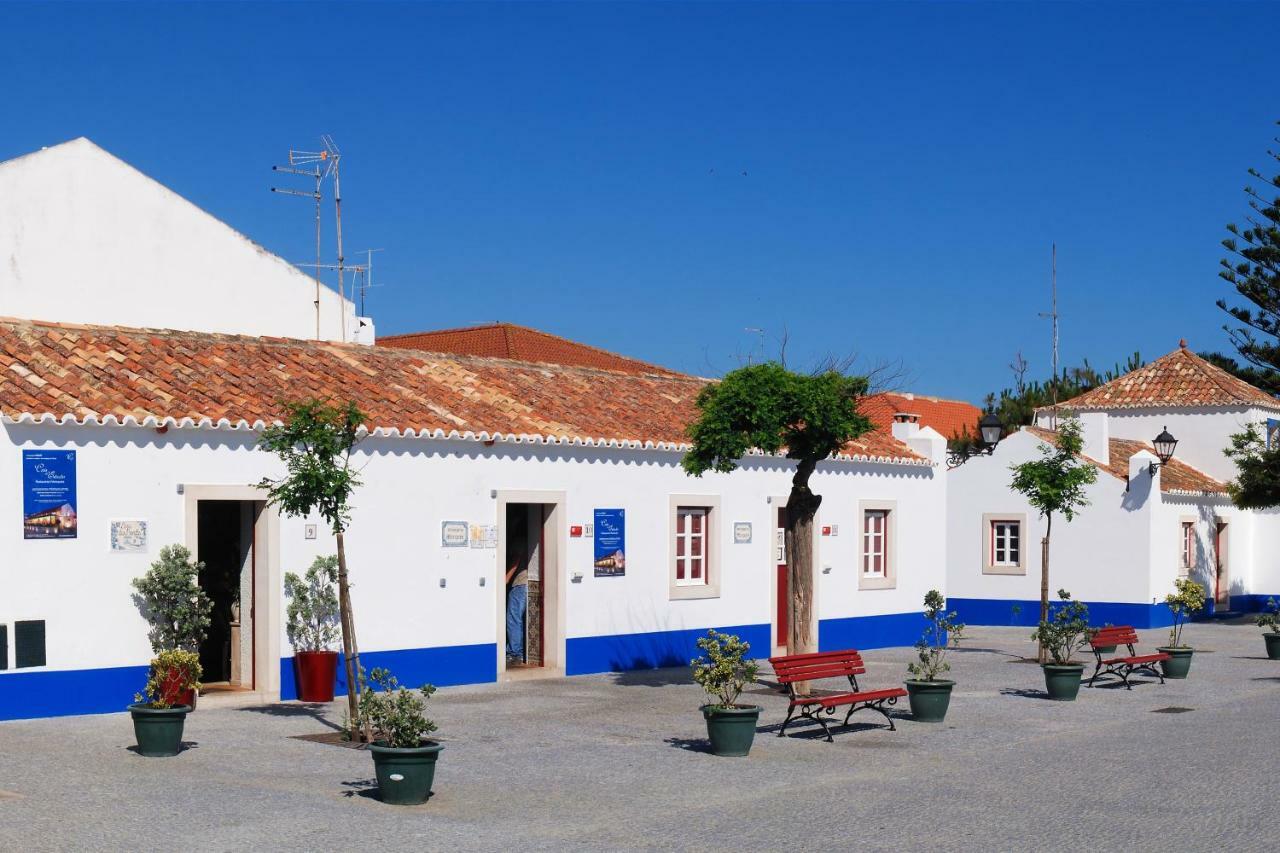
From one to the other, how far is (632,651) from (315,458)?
777cm

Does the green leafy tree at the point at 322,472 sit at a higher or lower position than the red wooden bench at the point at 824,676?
higher

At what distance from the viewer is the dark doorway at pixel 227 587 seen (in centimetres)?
1609

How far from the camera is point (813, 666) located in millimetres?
14945

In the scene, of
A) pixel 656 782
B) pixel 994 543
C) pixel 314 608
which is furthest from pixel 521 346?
pixel 656 782

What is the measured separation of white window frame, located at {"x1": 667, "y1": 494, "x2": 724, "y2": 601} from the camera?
20.4 metres

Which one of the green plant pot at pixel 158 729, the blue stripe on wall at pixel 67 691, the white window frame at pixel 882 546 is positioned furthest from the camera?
the white window frame at pixel 882 546

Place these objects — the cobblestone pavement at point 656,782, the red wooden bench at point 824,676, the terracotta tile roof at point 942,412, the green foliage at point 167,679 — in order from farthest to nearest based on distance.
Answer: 1. the terracotta tile roof at point 942,412
2. the red wooden bench at point 824,676
3. the green foliage at point 167,679
4. the cobblestone pavement at point 656,782

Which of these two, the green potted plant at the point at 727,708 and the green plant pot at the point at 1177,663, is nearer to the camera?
the green potted plant at the point at 727,708

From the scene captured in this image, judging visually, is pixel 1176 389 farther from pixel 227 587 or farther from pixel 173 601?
pixel 173 601

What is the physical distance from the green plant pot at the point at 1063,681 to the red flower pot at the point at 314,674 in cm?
791

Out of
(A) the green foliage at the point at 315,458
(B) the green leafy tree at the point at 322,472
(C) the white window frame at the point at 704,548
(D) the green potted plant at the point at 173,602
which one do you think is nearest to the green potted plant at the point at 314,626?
(D) the green potted plant at the point at 173,602

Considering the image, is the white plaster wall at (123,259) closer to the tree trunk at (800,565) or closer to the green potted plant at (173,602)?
the green potted plant at (173,602)

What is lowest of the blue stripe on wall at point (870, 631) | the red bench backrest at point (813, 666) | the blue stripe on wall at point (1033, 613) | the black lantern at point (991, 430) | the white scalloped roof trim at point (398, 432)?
the blue stripe on wall at point (1033, 613)

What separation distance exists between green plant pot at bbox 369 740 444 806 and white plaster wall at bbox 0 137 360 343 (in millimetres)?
13357
